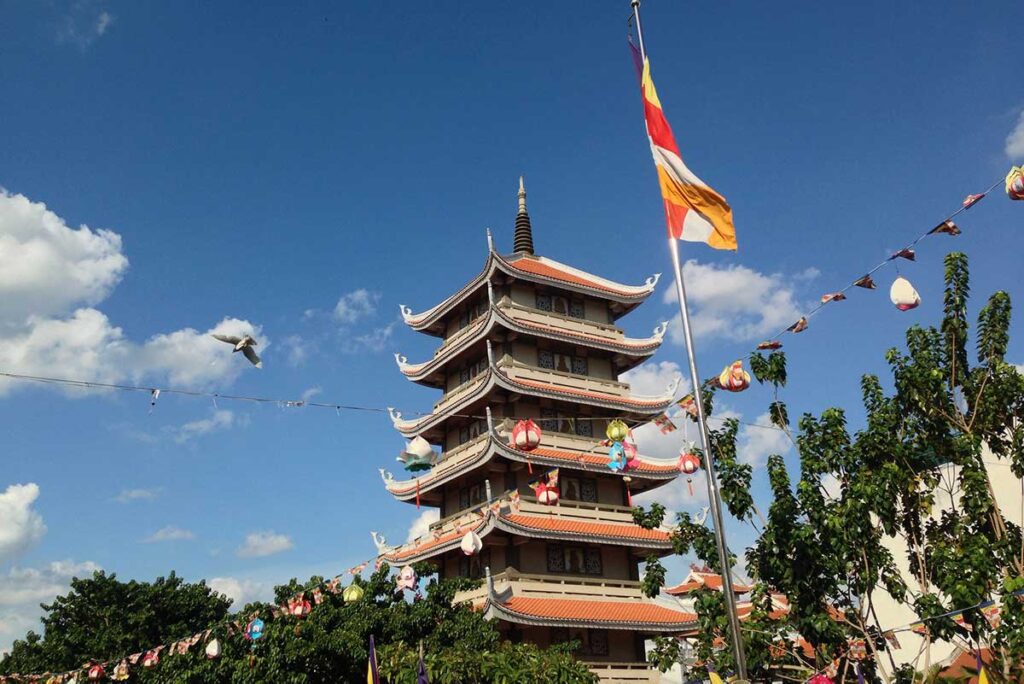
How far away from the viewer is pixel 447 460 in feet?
98.7

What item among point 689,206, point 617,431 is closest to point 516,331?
point 617,431

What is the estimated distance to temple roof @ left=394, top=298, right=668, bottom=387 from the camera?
2895 cm

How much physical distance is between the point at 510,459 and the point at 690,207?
1622 centimetres

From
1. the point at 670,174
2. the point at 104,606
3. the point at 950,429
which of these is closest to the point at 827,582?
the point at 950,429

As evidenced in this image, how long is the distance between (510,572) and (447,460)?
6.03 meters

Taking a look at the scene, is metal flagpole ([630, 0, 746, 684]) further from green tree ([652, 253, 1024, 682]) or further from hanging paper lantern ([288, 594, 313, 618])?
hanging paper lantern ([288, 594, 313, 618])

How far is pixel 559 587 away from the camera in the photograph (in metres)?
25.8

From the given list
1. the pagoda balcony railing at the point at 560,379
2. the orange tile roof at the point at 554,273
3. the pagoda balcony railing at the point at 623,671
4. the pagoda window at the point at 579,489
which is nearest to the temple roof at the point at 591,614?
the pagoda balcony railing at the point at 623,671

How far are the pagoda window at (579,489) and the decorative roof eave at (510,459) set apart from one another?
830 mm

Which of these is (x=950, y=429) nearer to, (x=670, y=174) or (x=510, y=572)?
(x=670, y=174)

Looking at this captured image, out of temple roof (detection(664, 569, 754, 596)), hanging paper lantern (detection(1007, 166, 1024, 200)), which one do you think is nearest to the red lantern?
hanging paper lantern (detection(1007, 166, 1024, 200))

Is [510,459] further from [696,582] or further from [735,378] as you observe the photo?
[696,582]

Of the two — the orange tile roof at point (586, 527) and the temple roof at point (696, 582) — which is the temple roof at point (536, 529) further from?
the temple roof at point (696, 582)

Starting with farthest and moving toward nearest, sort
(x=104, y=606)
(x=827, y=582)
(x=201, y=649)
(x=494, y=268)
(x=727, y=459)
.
A: (x=104, y=606), (x=494, y=268), (x=201, y=649), (x=727, y=459), (x=827, y=582)
